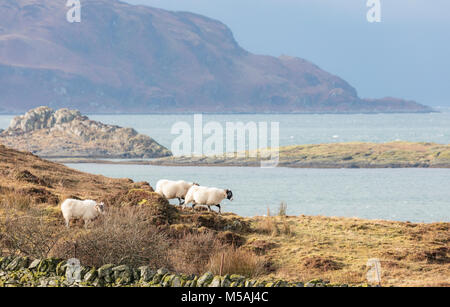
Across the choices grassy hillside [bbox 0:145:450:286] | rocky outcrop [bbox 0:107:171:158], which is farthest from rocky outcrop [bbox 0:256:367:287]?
rocky outcrop [bbox 0:107:171:158]

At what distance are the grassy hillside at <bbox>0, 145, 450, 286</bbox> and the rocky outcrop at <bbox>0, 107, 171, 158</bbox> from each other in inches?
4000

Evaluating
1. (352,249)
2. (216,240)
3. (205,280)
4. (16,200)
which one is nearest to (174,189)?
(216,240)

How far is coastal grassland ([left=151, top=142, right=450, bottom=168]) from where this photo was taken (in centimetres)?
10356

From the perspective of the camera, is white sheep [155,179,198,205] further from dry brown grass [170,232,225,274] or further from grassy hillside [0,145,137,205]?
dry brown grass [170,232,225,274]

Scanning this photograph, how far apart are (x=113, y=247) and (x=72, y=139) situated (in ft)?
396

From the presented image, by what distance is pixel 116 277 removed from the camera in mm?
12766

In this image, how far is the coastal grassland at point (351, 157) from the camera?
104m

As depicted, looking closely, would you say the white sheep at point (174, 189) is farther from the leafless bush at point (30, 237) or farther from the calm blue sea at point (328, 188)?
the calm blue sea at point (328, 188)

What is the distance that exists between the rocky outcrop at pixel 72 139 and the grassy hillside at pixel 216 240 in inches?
4000

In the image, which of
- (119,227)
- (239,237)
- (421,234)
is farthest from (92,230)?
(421,234)

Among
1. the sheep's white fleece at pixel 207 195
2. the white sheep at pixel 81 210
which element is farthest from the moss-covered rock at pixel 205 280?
the sheep's white fleece at pixel 207 195

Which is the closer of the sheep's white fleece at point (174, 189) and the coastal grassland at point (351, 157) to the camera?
the sheep's white fleece at point (174, 189)

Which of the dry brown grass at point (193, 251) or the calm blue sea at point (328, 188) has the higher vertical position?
the dry brown grass at point (193, 251)

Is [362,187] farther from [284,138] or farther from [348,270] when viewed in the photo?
[284,138]
